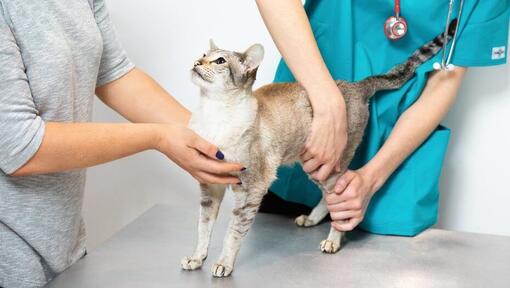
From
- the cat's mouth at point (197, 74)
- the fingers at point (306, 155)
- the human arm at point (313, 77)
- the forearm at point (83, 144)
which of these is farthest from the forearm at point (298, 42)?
the forearm at point (83, 144)

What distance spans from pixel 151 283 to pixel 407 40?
2.33 feet

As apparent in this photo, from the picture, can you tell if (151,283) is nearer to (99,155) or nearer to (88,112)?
(99,155)

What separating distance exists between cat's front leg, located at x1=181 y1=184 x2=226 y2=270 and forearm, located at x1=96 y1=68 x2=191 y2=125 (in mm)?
205

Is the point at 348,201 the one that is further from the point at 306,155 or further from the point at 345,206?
the point at 306,155

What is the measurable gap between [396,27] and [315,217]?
17.4 inches

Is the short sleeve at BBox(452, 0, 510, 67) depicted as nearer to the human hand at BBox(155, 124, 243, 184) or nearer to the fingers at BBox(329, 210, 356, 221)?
the fingers at BBox(329, 210, 356, 221)

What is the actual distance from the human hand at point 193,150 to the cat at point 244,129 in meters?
0.02

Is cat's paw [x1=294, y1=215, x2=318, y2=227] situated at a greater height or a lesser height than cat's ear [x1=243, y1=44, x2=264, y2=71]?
lesser

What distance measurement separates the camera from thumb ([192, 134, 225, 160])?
98 centimetres

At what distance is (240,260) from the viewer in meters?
1.09

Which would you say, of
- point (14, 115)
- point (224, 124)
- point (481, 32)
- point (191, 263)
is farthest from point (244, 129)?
point (481, 32)

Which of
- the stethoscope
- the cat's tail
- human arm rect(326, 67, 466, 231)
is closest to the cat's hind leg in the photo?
human arm rect(326, 67, 466, 231)

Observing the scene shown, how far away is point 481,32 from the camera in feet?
3.94

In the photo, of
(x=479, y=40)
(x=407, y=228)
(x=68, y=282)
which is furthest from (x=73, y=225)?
(x=479, y=40)
